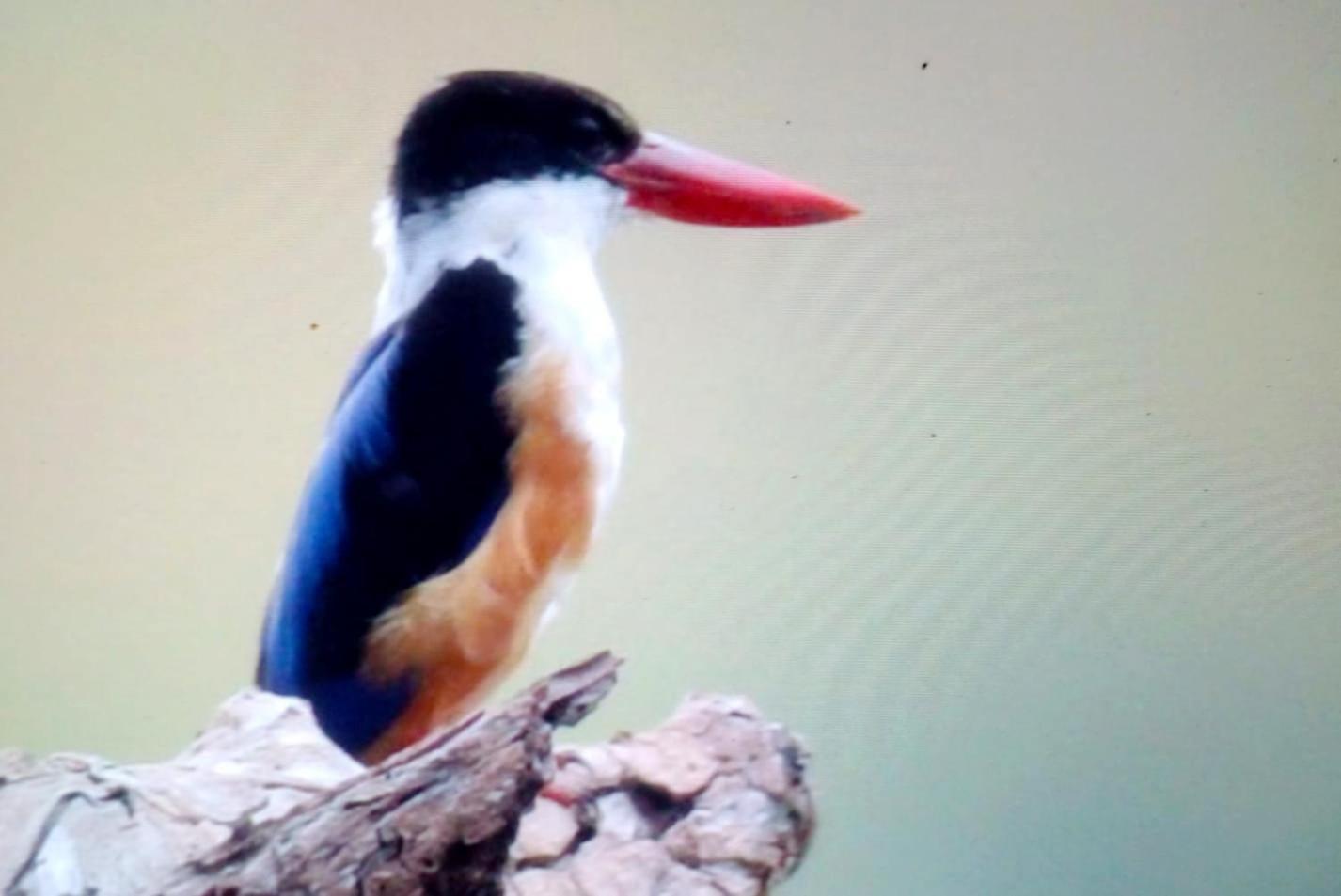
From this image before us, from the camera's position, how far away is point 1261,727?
1.20 metres

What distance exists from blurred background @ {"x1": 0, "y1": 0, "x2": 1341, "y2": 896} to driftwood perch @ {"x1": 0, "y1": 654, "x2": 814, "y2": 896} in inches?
3.5

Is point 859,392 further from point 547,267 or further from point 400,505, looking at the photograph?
point 400,505

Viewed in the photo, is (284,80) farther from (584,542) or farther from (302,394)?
(584,542)

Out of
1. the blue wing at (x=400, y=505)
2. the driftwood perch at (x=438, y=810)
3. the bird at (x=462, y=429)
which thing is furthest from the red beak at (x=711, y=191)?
the driftwood perch at (x=438, y=810)

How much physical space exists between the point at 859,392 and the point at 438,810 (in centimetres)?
55

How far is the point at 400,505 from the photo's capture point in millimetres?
1016

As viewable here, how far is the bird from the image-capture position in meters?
1.01

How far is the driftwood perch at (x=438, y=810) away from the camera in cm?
77

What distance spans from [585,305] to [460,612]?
0.25 m

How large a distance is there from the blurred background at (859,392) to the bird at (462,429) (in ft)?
0.10

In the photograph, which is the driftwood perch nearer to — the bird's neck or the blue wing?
the blue wing

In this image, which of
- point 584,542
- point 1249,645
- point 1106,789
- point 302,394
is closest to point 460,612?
point 584,542

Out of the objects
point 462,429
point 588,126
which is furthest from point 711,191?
point 462,429

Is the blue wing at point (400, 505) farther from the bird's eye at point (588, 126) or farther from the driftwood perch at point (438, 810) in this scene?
the bird's eye at point (588, 126)
